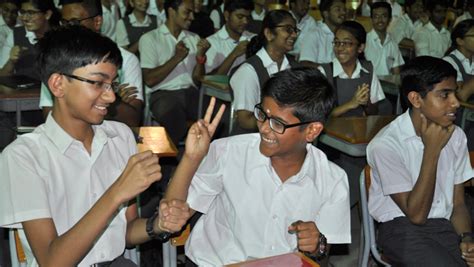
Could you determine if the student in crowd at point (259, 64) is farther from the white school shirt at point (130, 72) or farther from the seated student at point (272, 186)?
the seated student at point (272, 186)

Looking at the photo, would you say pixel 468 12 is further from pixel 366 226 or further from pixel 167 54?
pixel 366 226

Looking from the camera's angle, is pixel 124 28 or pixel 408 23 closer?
Answer: pixel 124 28

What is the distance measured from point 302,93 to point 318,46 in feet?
14.1

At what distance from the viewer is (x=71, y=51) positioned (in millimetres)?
1934

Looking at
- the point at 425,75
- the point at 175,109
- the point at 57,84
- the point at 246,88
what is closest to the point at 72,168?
the point at 57,84

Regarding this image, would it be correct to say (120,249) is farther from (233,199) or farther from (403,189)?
(403,189)

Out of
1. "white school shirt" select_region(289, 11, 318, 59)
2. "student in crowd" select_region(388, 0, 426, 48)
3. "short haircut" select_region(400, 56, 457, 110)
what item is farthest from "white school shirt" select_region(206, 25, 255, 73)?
"student in crowd" select_region(388, 0, 426, 48)

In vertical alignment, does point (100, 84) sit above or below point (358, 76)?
above

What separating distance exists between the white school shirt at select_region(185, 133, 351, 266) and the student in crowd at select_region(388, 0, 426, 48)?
19.5ft

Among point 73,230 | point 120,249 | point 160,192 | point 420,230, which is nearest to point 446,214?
point 420,230

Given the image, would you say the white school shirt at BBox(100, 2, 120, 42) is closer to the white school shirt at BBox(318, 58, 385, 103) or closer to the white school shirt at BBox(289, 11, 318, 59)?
the white school shirt at BBox(289, 11, 318, 59)

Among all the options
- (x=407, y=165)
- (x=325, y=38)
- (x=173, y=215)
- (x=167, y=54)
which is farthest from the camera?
(x=325, y=38)

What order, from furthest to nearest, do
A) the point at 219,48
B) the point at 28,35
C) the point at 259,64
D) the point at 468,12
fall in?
the point at 468,12 → the point at 219,48 → the point at 28,35 → the point at 259,64

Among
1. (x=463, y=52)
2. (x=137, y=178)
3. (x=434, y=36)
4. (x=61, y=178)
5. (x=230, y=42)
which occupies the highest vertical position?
(x=137, y=178)
